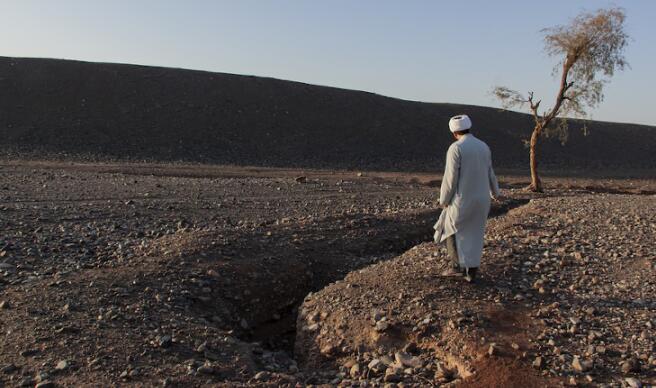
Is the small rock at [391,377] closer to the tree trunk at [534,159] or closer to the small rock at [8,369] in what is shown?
the small rock at [8,369]

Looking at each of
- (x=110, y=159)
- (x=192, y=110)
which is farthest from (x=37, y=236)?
(x=192, y=110)

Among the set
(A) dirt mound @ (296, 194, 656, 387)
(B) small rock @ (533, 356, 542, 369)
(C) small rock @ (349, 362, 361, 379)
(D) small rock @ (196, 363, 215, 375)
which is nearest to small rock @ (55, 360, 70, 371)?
(D) small rock @ (196, 363, 215, 375)

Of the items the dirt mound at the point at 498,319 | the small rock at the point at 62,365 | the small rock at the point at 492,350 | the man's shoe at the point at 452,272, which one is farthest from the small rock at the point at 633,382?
the small rock at the point at 62,365

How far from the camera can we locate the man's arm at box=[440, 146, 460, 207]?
671 cm

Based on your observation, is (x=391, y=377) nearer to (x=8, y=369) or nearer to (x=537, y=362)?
(x=537, y=362)

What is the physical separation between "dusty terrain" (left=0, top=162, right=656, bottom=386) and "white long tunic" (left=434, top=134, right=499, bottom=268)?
1.58ft

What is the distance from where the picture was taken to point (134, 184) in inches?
666

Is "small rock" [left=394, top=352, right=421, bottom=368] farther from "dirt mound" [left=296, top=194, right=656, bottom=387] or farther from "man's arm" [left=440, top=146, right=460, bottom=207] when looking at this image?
"man's arm" [left=440, top=146, right=460, bottom=207]

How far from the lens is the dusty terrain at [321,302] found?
5.39 m

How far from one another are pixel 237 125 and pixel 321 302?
30830 mm

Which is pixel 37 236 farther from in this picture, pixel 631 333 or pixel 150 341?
pixel 631 333

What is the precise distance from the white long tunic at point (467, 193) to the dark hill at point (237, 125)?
24283 millimetres

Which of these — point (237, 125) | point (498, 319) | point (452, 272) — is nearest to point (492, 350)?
point (498, 319)

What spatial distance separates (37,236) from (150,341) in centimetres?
469
